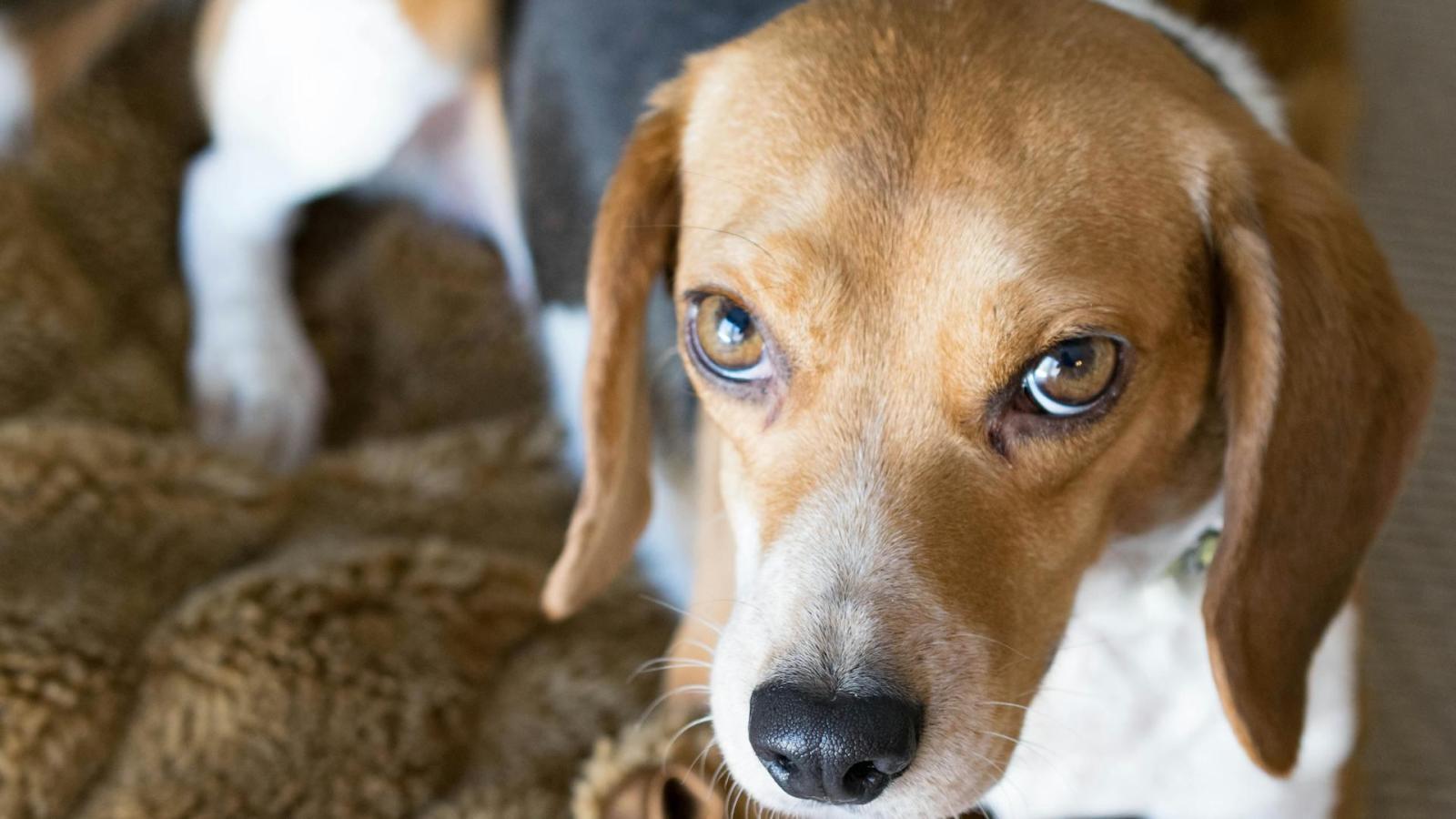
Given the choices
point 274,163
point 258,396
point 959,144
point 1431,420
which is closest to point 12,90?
point 274,163

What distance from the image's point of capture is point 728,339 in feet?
4.73

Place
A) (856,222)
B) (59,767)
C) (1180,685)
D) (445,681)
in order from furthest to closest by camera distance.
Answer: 1. (445,681)
2. (59,767)
3. (1180,685)
4. (856,222)

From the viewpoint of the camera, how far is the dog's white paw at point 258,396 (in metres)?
2.46

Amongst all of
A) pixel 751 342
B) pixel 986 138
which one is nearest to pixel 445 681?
pixel 751 342

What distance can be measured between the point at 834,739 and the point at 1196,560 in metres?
0.60

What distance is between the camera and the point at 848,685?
120 centimetres

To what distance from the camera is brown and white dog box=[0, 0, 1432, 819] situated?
50.4 inches

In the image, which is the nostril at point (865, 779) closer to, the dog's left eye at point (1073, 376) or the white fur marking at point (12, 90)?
the dog's left eye at point (1073, 376)

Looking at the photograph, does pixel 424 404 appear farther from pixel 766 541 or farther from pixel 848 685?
pixel 848 685

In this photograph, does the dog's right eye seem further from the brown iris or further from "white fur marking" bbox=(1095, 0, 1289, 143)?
"white fur marking" bbox=(1095, 0, 1289, 143)

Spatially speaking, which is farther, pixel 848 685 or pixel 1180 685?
pixel 1180 685

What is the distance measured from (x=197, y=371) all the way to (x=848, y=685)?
1.70 meters

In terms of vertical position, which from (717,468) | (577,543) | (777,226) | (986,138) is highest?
(986,138)

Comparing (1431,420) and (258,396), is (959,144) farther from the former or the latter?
(258,396)
